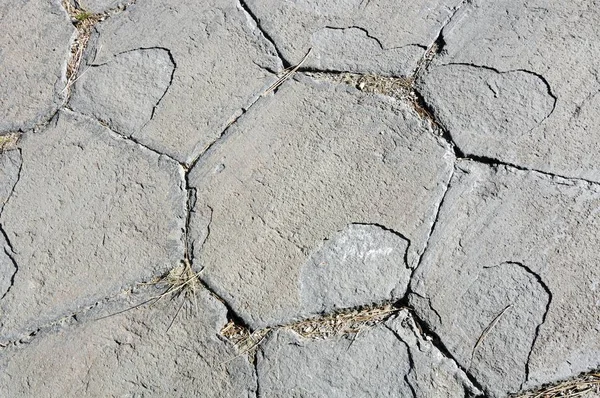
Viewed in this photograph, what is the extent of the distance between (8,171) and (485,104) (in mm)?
1179

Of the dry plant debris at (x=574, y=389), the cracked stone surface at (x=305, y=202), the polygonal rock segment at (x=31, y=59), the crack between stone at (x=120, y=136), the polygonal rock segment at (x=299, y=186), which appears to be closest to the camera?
the dry plant debris at (x=574, y=389)

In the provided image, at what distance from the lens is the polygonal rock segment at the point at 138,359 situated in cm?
148

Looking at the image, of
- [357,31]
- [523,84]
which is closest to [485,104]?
[523,84]

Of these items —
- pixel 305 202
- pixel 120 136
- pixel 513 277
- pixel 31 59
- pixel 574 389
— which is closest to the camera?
pixel 574 389

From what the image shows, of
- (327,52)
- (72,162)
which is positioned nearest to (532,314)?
(327,52)


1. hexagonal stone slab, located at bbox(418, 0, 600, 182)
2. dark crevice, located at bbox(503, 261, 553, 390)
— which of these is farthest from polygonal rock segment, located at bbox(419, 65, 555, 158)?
dark crevice, located at bbox(503, 261, 553, 390)

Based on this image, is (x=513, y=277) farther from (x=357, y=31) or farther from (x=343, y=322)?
(x=357, y=31)

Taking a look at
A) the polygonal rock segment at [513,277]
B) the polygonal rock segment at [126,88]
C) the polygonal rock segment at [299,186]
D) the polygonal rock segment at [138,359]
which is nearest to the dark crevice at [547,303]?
the polygonal rock segment at [513,277]

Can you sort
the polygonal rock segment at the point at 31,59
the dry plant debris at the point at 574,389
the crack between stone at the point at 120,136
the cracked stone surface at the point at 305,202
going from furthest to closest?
the polygonal rock segment at the point at 31,59 → the crack between stone at the point at 120,136 → the cracked stone surface at the point at 305,202 → the dry plant debris at the point at 574,389

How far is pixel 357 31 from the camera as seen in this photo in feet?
5.87

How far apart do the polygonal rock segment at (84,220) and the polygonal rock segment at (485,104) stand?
2.13ft

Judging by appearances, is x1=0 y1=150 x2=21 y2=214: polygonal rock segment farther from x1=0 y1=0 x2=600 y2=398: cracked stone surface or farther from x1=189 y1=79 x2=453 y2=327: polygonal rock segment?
x1=189 y1=79 x2=453 y2=327: polygonal rock segment

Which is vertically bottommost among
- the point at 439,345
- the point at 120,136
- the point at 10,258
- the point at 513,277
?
the point at 10,258

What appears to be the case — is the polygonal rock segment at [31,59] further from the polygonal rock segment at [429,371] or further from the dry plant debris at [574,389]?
the dry plant debris at [574,389]
